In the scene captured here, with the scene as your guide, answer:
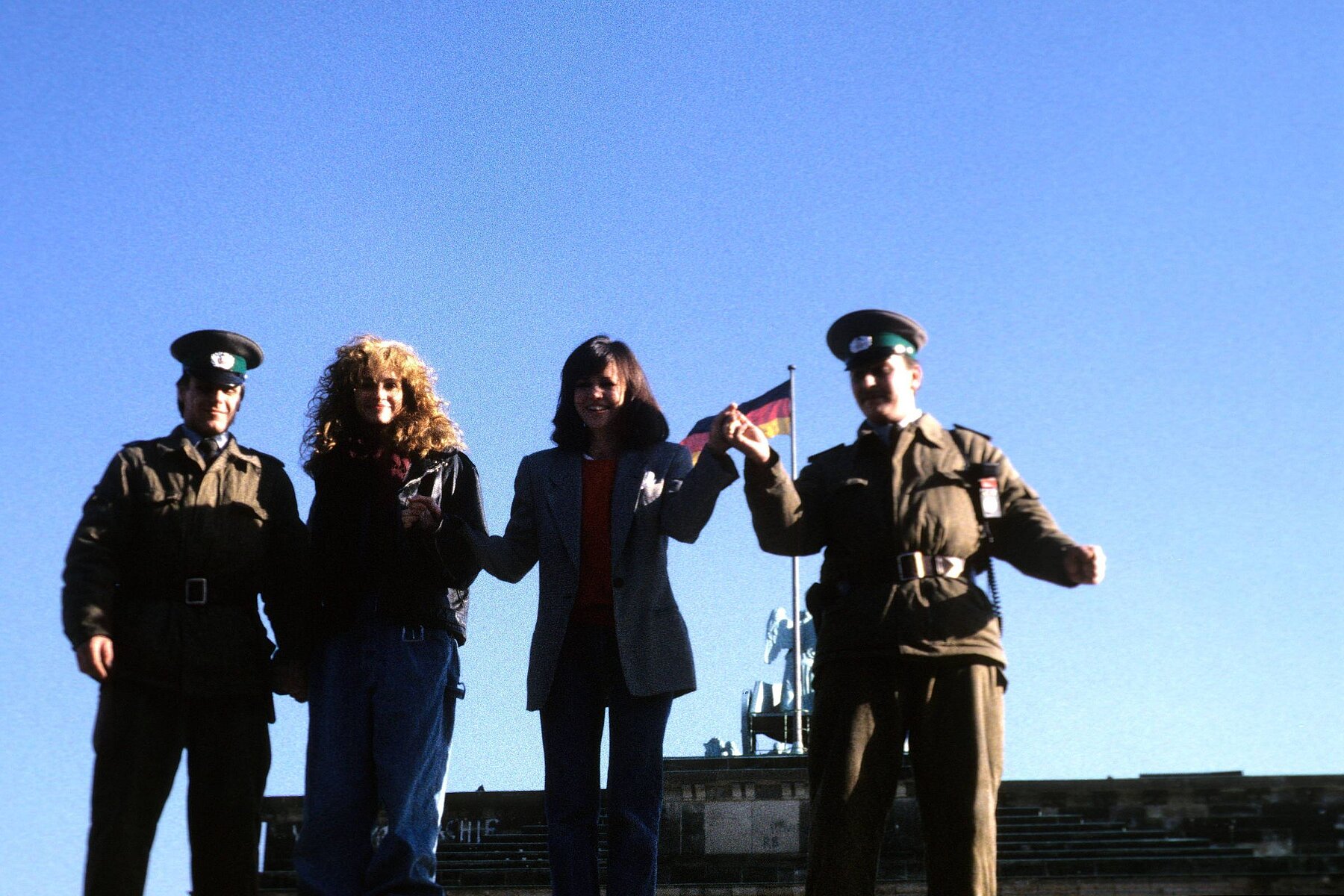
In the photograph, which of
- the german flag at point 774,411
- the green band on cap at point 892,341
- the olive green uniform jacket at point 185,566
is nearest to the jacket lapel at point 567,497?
the olive green uniform jacket at point 185,566

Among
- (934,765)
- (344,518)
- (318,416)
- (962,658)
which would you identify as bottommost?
(934,765)

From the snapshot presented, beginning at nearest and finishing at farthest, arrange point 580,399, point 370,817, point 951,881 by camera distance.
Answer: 1. point 951,881
2. point 370,817
3. point 580,399

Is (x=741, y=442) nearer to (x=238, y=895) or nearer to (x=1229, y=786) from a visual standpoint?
(x=238, y=895)

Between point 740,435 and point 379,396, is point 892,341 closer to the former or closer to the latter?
point 740,435

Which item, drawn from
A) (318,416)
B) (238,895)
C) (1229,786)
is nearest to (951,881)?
(238,895)

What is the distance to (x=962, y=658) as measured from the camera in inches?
193

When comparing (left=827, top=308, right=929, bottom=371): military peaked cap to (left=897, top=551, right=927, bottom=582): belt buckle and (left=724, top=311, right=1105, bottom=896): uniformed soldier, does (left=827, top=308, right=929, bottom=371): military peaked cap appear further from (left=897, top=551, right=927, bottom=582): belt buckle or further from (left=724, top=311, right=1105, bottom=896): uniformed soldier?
(left=897, top=551, right=927, bottom=582): belt buckle

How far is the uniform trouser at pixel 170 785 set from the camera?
16.4ft

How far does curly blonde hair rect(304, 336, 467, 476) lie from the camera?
6.02 metres

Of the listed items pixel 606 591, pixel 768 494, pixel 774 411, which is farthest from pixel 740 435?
pixel 774 411

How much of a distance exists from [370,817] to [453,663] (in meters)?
0.63

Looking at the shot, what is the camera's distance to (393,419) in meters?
6.04

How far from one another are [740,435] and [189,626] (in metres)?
2.03

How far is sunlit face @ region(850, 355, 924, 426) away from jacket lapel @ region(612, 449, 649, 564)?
96 cm
